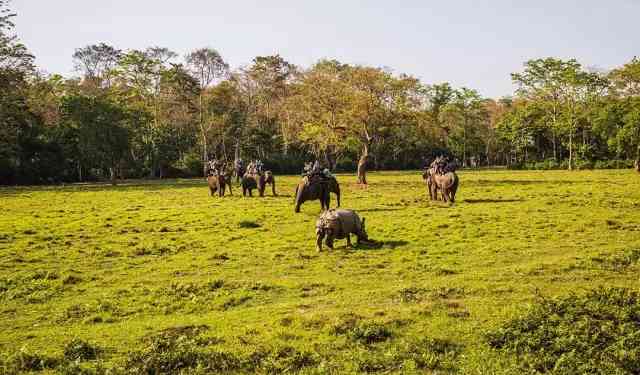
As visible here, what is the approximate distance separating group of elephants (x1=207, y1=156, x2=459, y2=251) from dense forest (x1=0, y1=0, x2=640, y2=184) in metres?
10.8

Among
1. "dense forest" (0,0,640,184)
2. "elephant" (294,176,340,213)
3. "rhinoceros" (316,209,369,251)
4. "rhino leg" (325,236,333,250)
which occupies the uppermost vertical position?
"dense forest" (0,0,640,184)

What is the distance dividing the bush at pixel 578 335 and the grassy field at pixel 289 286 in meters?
0.31

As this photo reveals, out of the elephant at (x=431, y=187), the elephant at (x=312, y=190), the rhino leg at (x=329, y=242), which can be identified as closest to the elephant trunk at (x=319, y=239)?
the rhino leg at (x=329, y=242)

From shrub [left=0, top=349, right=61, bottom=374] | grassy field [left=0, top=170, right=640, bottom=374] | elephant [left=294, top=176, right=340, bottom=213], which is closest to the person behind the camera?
shrub [left=0, top=349, right=61, bottom=374]

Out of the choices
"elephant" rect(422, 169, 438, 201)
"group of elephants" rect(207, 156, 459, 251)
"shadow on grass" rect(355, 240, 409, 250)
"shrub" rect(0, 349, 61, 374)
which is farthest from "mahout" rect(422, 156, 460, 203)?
"shrub" rect(0, 349, 61, 374)

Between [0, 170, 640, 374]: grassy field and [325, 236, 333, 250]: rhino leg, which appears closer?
[0, 170, 640, 374]: grassy field

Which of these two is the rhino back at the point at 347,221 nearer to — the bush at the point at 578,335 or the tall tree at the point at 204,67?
the bush at the point at 578,335

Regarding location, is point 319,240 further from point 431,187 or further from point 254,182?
point 254,182

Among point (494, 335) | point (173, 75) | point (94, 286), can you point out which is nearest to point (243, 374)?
point (494, 335)

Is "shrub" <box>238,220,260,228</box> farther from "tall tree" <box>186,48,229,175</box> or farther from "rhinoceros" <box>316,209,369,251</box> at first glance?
"tall tree" <box>186,48,229,175</box>

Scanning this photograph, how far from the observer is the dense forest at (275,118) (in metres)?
45.0

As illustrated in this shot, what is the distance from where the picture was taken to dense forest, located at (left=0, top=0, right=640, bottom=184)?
4500cm

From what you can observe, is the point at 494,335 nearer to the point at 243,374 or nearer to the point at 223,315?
the point at 243,374

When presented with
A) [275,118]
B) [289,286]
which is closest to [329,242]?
[289,286]
